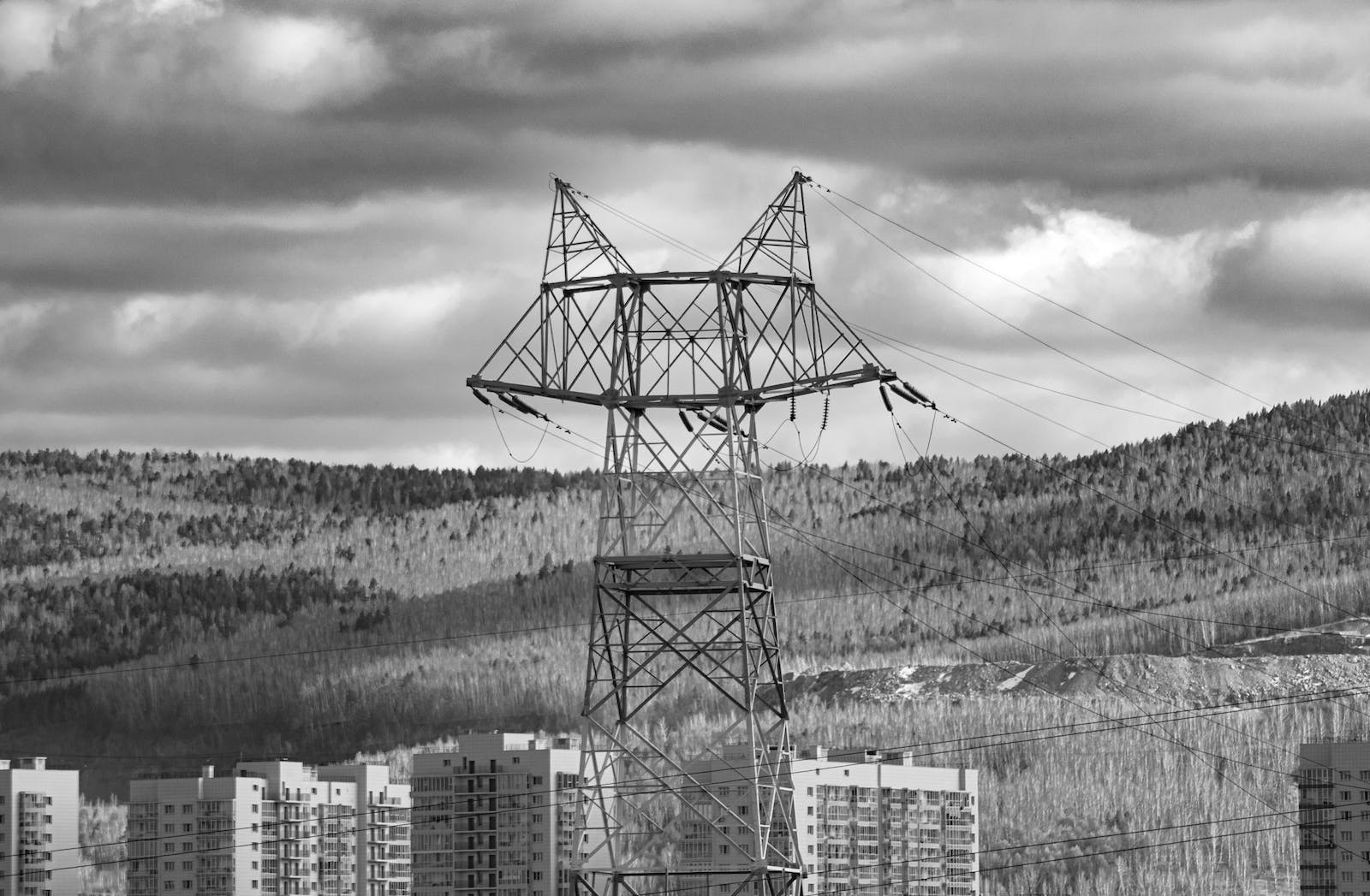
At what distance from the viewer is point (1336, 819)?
16062cm

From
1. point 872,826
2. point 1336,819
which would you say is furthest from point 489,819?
point 1336,819

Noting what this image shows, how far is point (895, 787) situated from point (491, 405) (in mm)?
123483

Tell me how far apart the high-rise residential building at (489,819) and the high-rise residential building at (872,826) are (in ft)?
31.9

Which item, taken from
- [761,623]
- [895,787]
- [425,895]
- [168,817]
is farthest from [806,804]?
[761,623]

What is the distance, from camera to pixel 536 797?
184125mm

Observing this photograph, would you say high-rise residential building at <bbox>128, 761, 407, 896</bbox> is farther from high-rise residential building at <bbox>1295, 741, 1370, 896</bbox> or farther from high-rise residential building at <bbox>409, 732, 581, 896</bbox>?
high-rise residential building at <bbox>1295, 741, 1370, 896</bbox>

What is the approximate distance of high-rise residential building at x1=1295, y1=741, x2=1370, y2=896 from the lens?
15838 cm

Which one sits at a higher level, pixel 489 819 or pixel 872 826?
pixel 489 819

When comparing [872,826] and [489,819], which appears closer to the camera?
[489,819]

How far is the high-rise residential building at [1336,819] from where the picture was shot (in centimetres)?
15838

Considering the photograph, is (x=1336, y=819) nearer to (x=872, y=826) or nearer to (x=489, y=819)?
(x=872, y=826)

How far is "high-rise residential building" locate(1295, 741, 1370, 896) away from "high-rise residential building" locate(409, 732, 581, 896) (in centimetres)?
4697

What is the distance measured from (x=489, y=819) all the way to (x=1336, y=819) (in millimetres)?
55195

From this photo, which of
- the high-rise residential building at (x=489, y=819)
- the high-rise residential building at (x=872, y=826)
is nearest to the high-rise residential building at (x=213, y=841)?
the high-rise residential building at (x=489, y=819)
